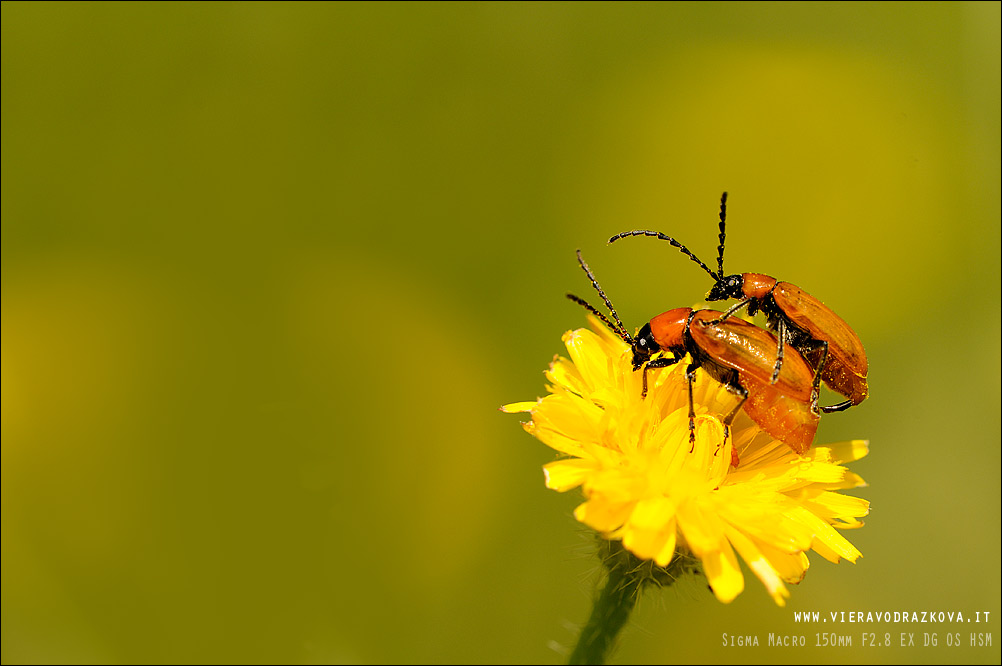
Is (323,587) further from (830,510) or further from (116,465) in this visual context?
(830,510)

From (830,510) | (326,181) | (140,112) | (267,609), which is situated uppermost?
(140,112)

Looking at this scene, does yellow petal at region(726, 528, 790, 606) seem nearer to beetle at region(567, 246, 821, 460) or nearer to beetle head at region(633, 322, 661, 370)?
beetle at region(567, 246, 821, 460)

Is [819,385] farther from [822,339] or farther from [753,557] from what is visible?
[753,557]

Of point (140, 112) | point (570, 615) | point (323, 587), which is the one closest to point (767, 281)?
point (570, 615)

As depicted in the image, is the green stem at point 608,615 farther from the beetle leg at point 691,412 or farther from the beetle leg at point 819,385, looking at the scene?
the beetle leg at point 819,385

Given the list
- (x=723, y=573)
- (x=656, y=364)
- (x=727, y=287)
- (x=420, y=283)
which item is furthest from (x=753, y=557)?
(x=420, y=283)

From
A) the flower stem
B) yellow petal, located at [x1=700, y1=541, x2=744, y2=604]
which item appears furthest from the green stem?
yellow petal, located at [x1=700, y1=541, x2=744, y2=604]

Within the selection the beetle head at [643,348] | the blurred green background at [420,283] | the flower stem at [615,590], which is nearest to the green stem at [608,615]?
the flower stem at [615,590]
